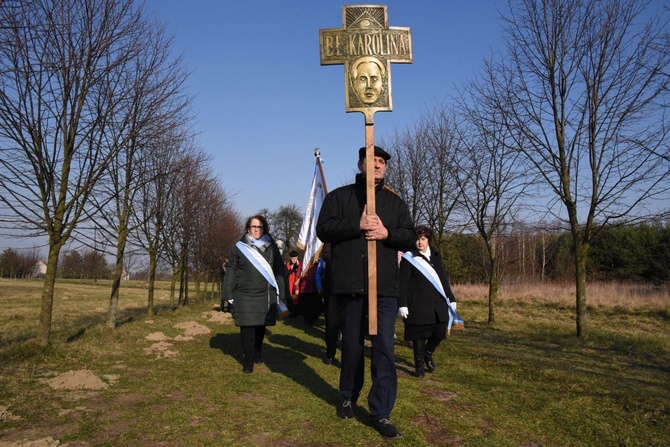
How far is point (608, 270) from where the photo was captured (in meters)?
30.0

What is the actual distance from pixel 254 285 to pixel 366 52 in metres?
3.38

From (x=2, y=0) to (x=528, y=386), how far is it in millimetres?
6115

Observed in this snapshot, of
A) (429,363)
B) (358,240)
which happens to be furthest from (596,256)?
(358,240)

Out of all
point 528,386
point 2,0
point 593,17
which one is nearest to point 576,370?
point 528,386

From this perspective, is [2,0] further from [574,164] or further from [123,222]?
[574,164]

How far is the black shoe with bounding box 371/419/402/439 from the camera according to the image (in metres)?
3.57

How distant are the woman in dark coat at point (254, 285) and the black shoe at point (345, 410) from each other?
244 centimetres

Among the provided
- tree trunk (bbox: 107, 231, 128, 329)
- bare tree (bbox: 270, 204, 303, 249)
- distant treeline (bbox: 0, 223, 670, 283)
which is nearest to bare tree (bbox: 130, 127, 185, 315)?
tree trunk (bbox: 107, 231, 128, 329)

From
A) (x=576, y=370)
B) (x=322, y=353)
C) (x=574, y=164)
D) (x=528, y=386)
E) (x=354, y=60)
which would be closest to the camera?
(x=354, y=60)

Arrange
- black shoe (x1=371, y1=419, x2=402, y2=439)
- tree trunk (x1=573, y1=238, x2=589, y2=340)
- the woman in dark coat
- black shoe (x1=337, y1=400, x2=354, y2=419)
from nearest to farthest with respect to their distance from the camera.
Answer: black shoe (x1=371, y1=419, x2=402, y2=439), black shoe (x1=337, y1=400, x2=354, y2=419), the woman in dark coat, tree trunk (x1=573, y1=238, x2=589, y2=340)

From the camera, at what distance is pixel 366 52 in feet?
15.3

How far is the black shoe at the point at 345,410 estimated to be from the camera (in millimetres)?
4043

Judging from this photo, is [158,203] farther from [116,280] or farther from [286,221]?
[286,221]

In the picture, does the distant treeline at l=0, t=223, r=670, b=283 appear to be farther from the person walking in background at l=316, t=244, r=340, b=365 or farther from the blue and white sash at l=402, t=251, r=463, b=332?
the blue and white sash at l=402, t=251, r=463, b=332
